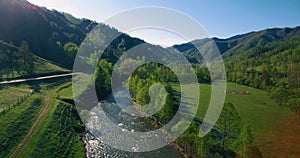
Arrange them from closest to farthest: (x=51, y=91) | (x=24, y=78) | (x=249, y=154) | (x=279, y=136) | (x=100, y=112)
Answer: (x=249, y=154) < (x=279, y=136) < (x=100, y=112) < (x=51, y=91) < (x=24, y=78)

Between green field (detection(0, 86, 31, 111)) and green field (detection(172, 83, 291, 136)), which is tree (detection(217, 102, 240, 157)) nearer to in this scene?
green field (detection(172, 83, 291, 136))

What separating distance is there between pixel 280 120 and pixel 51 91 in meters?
71.5

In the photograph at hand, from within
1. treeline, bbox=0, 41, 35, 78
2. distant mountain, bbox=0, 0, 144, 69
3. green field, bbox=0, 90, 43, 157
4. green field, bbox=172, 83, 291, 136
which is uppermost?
distant mountain, bbox=0, 0, 144, 69

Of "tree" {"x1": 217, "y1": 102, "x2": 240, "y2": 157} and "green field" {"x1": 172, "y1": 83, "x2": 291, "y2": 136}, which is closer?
"tree" {"x1": 217, "y1": 102, "x2": 240, "y2": 157}

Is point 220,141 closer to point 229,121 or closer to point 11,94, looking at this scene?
point 229,121

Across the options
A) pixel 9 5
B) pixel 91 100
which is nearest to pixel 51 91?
pixel 91 100

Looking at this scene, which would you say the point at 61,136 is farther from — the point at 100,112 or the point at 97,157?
the point at 100,112

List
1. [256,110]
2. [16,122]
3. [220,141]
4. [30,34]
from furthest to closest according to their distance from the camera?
[30,34] < [256,110] < [220,141] < [16,122]

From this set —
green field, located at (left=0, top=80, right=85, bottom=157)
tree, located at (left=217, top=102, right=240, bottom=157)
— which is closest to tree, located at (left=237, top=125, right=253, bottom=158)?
tree, located at (left=217, top=102, right=240, bottom=157)

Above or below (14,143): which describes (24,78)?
above

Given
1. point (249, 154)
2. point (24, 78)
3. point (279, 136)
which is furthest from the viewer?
point (24, 78)

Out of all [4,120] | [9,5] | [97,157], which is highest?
[9,5]

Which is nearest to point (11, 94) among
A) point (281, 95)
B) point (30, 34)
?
point (281, 95)

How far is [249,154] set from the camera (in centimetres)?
4172
